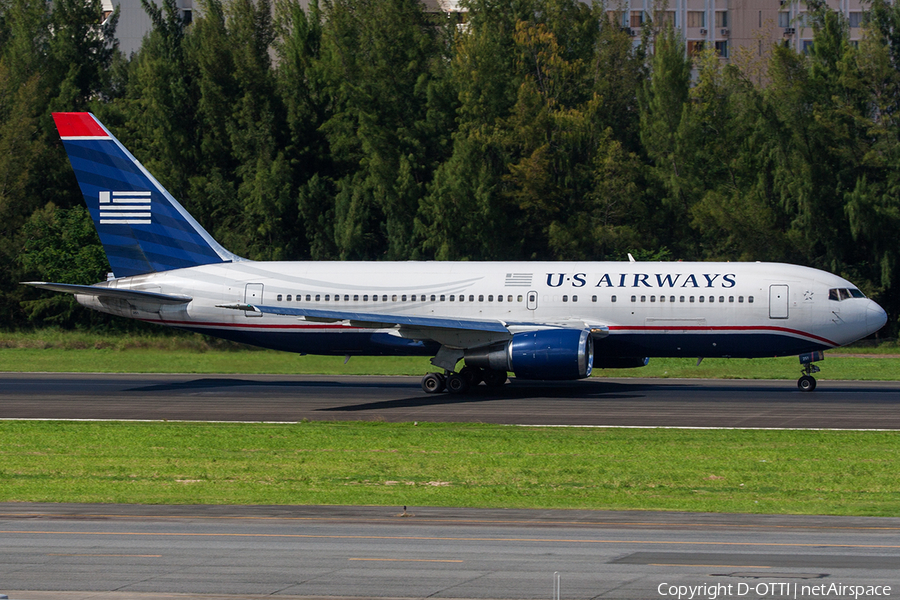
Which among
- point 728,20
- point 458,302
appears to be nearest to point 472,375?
point 458,302

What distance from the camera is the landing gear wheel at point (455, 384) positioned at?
34312mm

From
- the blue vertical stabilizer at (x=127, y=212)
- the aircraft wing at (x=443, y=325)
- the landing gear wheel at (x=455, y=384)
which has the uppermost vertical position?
the blue vertical stabilizer at (x=127, y=212)

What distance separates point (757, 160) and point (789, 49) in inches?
286

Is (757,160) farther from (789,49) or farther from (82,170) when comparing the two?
(82,170)

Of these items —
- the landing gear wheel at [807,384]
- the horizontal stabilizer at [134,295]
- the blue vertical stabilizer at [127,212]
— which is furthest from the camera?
the blue vertical stabilizer at [127,212]

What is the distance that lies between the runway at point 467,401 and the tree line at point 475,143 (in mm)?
22674

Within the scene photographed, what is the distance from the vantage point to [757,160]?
62312mm

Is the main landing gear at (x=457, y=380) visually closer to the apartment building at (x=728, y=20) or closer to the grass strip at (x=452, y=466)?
the grass strip at (x=452, y=466)

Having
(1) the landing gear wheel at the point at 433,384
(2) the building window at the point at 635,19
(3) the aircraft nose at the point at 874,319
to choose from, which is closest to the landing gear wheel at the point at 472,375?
(1) the landing gear wheel at the point at 433,384

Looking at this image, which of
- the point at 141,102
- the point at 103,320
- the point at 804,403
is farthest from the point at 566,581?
the point at 141,102

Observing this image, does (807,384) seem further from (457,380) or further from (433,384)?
(433,384)

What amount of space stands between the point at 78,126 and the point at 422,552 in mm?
29037

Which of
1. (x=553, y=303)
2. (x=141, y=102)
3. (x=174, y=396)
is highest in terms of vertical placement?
(x=141, y=102)

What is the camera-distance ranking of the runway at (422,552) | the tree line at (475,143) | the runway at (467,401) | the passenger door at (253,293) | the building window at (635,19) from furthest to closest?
the building window at (635,19), the tree line at (475,143), the passenger door at (253,293), the runway at (467,401), the runway at (422,552)
